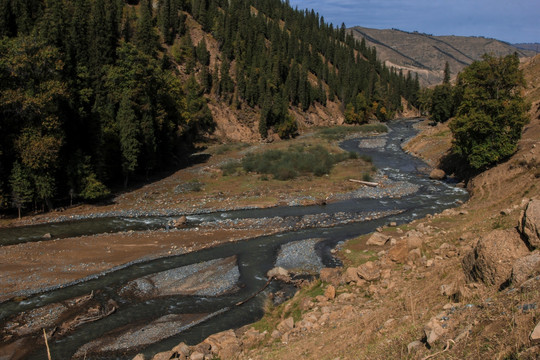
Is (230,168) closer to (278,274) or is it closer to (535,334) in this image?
(278,274)

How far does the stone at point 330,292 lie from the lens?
19.5 meters

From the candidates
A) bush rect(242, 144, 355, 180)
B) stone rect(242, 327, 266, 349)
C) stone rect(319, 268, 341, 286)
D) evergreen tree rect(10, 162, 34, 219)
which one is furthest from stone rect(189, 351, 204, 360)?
bush rect(242, 144, 355, 180)

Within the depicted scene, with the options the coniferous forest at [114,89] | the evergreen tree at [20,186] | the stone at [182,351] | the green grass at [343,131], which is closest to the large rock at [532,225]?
the stone at [182,351]

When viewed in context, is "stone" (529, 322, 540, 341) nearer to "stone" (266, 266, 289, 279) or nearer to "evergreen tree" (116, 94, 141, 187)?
"stone" (266, 266, 289, 279)

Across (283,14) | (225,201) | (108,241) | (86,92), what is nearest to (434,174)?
(225,201)

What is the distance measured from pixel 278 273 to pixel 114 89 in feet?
134

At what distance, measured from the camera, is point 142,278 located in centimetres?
2714

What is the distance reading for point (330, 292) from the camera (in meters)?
19.6

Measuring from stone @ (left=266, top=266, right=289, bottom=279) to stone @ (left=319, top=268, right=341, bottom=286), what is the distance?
149 inches

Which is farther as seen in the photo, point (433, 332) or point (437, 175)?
point (437, 175)

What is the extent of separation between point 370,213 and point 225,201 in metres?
16.8

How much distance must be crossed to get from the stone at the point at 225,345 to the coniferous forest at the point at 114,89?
96.7ft

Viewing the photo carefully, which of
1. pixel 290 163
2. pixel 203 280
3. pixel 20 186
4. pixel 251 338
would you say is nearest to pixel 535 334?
pixel 251 338

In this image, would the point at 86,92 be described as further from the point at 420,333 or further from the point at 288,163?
the point at 420,333
